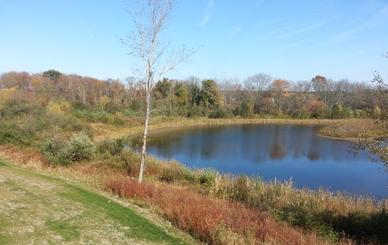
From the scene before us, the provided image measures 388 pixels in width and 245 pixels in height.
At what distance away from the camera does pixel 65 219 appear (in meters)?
7.40

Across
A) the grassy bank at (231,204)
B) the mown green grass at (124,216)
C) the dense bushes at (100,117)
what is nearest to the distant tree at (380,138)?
the grassy bank at (231,204)

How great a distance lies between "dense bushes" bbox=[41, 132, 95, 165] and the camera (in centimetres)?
1659

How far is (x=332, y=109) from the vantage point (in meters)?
64.9

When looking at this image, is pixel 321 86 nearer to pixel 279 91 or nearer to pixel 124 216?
pixel 279 91

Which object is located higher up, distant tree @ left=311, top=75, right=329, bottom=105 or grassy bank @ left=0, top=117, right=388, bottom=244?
distant tree @ left=311, top=75, right=329, bottom=105

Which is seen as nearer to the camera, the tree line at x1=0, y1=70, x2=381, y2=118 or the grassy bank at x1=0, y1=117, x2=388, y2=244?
the grassy bank at x1=0, y1=117, x2=388, y2=244

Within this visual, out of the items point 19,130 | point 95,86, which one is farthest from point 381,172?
point 95,86

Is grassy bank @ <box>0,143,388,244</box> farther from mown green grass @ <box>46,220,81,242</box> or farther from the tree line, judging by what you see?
the tree line

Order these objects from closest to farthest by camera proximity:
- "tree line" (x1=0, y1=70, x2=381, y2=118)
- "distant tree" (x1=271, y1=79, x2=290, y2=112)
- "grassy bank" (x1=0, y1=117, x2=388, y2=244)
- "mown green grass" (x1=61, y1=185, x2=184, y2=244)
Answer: "mown green grass" (x1=61, y1=185, x2=184, y2=244) < "grassy bank" (x1=0, y1=117, x2=388, y2=244) < "tree line" (x1=0, y1=70, x2=381, y2=118) < "distant tree" (x1=271, y1=79, x2=290, y2=112)

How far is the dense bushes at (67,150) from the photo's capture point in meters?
16.6

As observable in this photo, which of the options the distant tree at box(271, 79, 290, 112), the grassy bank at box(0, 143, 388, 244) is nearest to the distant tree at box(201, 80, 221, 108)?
the distant tree at box(271, 79, 290, 112)

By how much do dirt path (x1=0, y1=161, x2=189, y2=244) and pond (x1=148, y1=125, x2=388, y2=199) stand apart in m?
8.83

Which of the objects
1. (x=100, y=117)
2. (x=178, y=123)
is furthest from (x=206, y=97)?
(x=100, y=117)

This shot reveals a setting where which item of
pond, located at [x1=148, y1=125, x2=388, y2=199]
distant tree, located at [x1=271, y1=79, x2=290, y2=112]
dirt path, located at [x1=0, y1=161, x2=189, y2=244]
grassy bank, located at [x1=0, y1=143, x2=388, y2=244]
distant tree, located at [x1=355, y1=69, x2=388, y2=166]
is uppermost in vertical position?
distant tree, located at [x1=271, y1=79, x2=290, y2=112]
